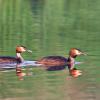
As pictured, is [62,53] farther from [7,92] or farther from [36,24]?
[36,24]

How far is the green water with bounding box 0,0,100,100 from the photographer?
10.7 m

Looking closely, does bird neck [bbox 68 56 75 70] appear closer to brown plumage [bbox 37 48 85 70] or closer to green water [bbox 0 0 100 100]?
brown plumage [bbox 37 48 85 70]

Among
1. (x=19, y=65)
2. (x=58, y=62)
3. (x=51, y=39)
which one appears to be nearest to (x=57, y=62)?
(x=58, y=62)

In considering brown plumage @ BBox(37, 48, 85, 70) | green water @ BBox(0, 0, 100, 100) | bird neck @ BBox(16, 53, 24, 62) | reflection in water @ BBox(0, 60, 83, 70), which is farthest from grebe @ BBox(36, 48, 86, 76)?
bird neck @ BBox(16, 53, 24, 62)

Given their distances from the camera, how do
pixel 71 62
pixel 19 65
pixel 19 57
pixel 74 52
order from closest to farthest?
pixel 19 65, pixel 71 62, pixel 19 57, pixel 74 52

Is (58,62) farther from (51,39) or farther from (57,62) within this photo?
(51,39)

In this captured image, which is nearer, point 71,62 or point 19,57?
point 71,62

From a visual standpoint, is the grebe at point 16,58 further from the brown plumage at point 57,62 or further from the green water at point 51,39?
the brown plumage at point 57,62

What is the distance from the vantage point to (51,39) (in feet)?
54.0

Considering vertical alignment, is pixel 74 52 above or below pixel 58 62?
above

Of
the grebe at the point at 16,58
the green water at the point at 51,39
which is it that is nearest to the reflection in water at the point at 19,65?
the grebe at the point at 16,58

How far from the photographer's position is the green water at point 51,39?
10.7 metres

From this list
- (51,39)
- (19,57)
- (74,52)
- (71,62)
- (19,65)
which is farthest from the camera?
(51,39)

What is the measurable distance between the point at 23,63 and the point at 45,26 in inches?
242
